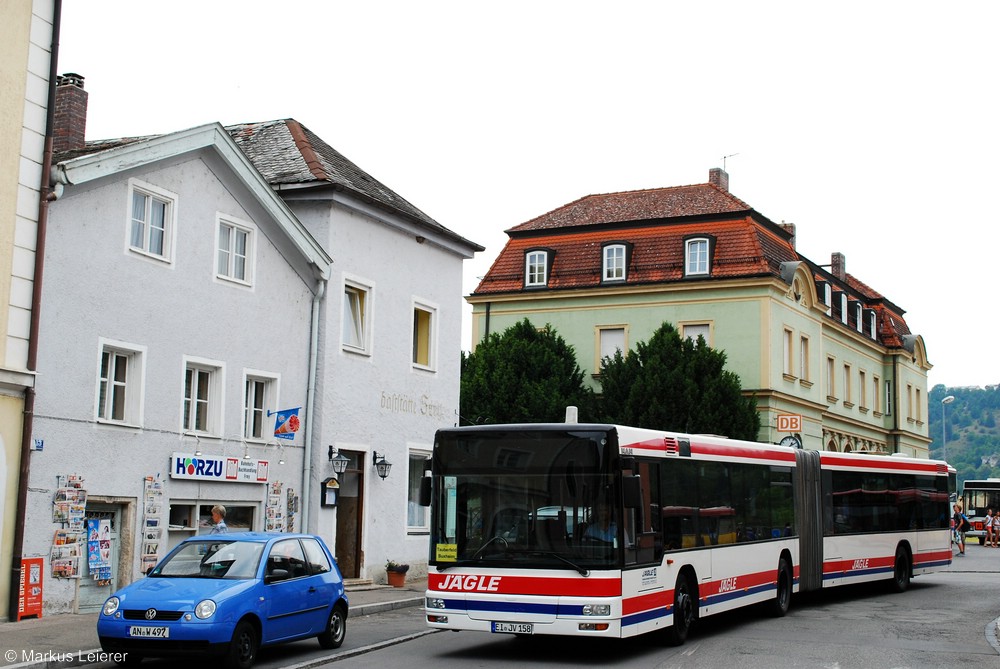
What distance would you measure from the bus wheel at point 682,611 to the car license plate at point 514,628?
2.63m

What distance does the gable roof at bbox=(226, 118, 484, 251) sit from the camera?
2522cm

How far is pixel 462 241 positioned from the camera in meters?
29.6

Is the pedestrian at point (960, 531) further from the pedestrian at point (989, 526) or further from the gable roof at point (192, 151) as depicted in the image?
the gable roof at point (192, 151)

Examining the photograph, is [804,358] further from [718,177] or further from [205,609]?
[205,609]

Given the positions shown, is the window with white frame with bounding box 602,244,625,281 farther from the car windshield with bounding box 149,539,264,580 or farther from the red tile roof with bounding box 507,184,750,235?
the car windshield with bounding box 149,539,264,580

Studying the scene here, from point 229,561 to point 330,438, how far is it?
10.3 meters

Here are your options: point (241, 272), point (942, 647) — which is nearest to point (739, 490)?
point (942, 647)

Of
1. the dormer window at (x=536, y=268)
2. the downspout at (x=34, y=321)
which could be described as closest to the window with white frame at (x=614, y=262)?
the dormer window at (x=536, y=268)

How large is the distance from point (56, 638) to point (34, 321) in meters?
4.81

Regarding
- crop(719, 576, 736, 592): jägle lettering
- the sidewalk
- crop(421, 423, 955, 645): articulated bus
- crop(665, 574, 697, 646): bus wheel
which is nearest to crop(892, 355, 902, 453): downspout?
the sidewalk

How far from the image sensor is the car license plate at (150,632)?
1306 centimetres

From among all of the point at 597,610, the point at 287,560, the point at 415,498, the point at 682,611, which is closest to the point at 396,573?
the point at 415,498

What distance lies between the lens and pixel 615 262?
4925 centimetres

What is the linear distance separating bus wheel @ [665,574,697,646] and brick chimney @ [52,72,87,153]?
1271cm
